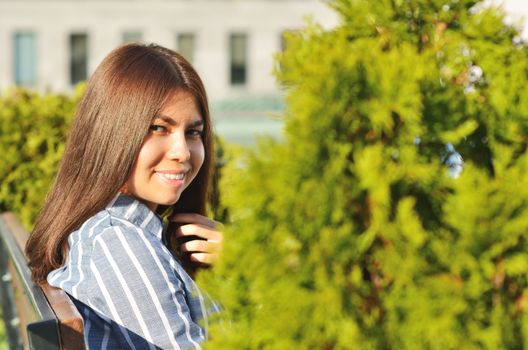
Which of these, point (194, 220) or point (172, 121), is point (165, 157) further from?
point (194, 220)

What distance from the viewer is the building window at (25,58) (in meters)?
30.6

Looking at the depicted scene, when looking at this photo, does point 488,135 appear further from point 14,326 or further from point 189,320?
point 14,326

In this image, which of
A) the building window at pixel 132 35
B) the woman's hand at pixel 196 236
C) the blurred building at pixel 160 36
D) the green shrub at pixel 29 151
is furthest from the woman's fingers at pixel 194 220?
the building window at pixel 132 35

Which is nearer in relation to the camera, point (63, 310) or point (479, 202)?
point (479, 202)

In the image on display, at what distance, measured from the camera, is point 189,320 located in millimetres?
1972

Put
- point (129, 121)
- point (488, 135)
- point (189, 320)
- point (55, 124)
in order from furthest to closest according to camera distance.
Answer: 1. point (55, 124)
2. point (129, 121)
3. point (189, 320)
4. point (488, 135)

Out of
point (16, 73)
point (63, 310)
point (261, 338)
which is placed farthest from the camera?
point (16, 73)

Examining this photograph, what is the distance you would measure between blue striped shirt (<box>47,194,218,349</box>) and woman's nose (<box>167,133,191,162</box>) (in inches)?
10.9

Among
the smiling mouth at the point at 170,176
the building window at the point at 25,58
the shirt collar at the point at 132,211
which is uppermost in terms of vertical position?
the building window at the point at 25,58

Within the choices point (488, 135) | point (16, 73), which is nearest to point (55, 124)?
point (488, 135)

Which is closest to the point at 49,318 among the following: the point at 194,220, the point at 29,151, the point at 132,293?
the point at 132,293

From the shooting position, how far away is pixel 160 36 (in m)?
31.6

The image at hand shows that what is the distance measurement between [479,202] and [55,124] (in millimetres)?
4312

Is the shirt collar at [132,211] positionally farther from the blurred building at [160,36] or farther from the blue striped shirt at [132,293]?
the blurred building at [160,36]
